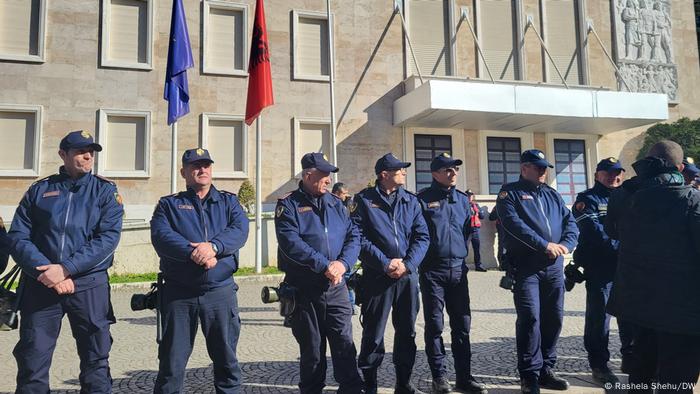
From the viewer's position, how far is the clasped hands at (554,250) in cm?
409

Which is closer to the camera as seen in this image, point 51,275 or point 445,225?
point 51,275

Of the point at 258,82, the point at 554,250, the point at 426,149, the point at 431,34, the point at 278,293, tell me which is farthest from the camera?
the point at 431,34

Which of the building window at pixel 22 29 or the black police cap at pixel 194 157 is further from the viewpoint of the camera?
the building window at pixel 22 29

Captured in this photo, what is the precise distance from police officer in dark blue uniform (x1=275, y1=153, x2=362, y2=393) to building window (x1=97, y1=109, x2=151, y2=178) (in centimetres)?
1206

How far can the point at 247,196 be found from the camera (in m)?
14.0

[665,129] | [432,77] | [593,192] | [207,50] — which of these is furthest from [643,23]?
[593,192]


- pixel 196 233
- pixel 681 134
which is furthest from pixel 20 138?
pixel 681 134

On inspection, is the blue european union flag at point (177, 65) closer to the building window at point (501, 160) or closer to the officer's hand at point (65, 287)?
the officer's hand at point (65, 287)

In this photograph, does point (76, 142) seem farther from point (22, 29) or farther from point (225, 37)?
point (22, 29)

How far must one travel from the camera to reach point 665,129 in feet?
58.7

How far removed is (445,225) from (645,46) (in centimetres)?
1904

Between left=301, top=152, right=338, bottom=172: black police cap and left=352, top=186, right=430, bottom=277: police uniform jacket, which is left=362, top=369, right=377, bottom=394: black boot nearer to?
left=352, top=186, right=430, bottom=277: police uniform jacket

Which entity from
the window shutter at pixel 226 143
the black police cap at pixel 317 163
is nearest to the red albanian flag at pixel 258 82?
the window shutter at pixel 226 143

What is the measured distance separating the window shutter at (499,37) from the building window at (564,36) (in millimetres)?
1300
